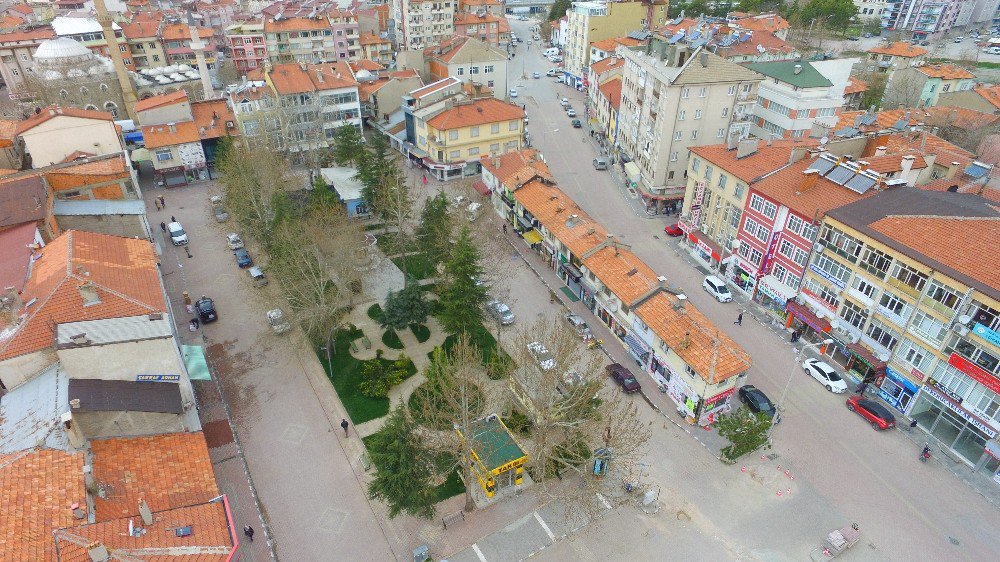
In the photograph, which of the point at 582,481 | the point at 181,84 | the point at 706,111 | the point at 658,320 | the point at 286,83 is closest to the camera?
the point at 582,481

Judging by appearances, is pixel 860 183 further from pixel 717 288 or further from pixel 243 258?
pixel 243 258

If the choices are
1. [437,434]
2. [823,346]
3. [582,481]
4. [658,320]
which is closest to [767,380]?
[823,346]

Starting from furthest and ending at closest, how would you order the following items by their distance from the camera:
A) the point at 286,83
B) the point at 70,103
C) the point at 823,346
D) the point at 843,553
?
the point at 70,103
the point at 286,83
the point at 823,346
the point at 843,553

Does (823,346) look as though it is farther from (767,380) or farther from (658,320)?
(658,320)

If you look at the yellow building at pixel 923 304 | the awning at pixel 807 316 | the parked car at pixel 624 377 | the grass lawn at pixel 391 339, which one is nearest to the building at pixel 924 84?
the yellow building at pixel 923 304

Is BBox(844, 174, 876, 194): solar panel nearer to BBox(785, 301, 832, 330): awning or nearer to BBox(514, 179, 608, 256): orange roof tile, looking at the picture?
BBox(785, 301, 832, 330): awning

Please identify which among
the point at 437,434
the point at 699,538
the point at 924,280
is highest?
the point at 924,280
